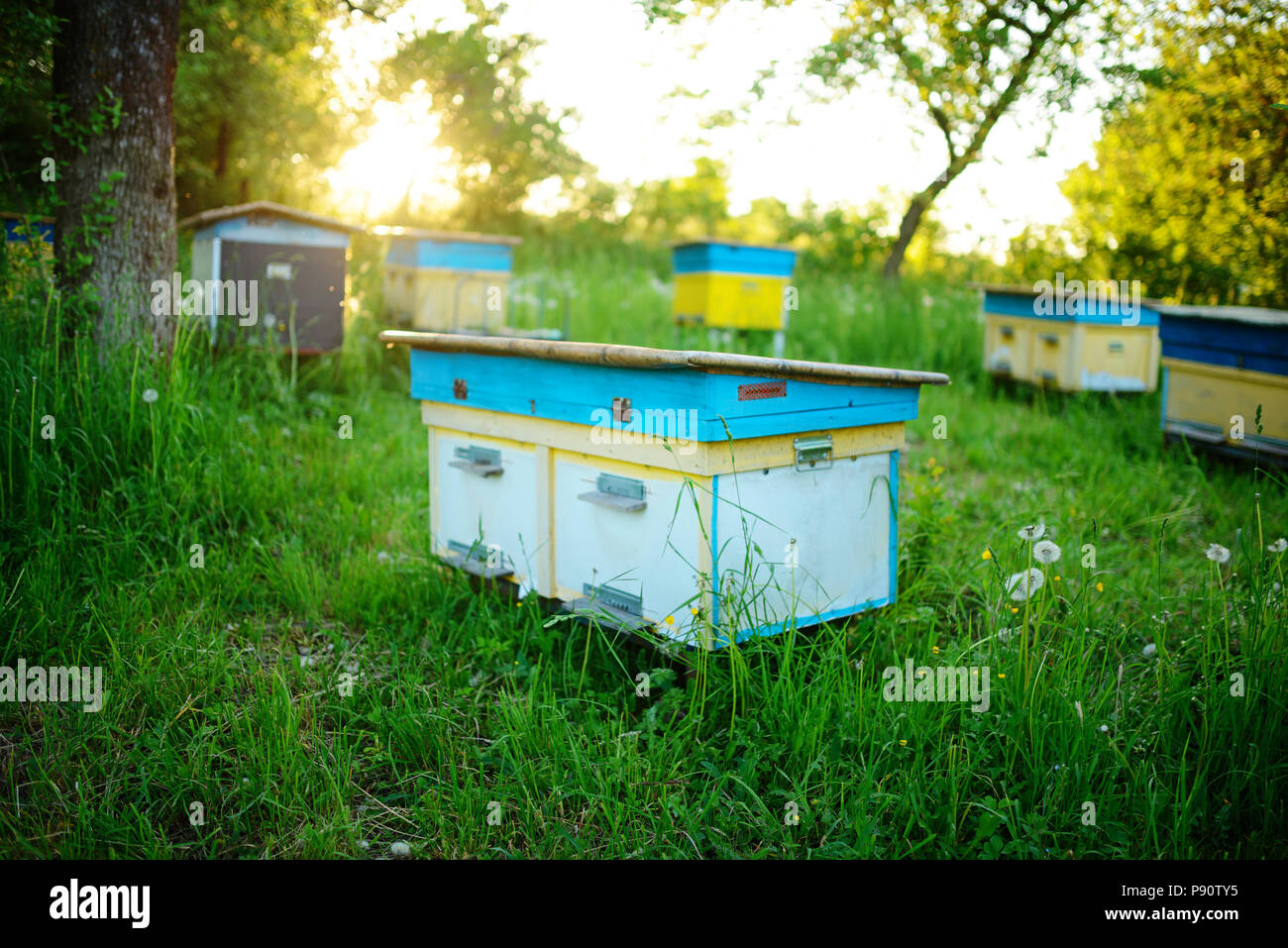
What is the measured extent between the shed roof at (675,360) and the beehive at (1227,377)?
130 inches

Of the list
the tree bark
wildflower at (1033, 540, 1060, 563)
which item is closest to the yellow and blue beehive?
the tree bark

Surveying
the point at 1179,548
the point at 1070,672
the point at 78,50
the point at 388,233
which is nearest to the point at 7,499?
the point at 78,50

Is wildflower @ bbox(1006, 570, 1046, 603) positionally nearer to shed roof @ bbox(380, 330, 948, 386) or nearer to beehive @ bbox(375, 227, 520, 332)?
shed roof @ bbox(380, 330, 948, 386)

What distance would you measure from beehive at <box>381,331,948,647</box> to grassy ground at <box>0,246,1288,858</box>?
7.8 inches

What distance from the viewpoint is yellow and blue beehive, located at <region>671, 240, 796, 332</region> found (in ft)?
29.8

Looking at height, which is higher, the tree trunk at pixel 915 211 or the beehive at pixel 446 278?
the tree trunk at pixel 915 211

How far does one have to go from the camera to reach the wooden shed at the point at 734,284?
358 inches

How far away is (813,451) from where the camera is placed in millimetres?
3016

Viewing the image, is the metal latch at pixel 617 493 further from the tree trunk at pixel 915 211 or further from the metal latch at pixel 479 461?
the tree trunk at pixel 915 211

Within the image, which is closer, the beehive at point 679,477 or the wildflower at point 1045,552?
the wildflower at point 1045,552

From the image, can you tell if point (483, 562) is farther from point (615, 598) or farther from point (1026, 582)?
point (1026, 582)

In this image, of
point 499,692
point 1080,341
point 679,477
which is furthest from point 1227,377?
point 499,692

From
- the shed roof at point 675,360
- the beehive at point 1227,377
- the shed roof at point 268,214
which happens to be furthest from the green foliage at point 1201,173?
the shed roof at point 268,214
